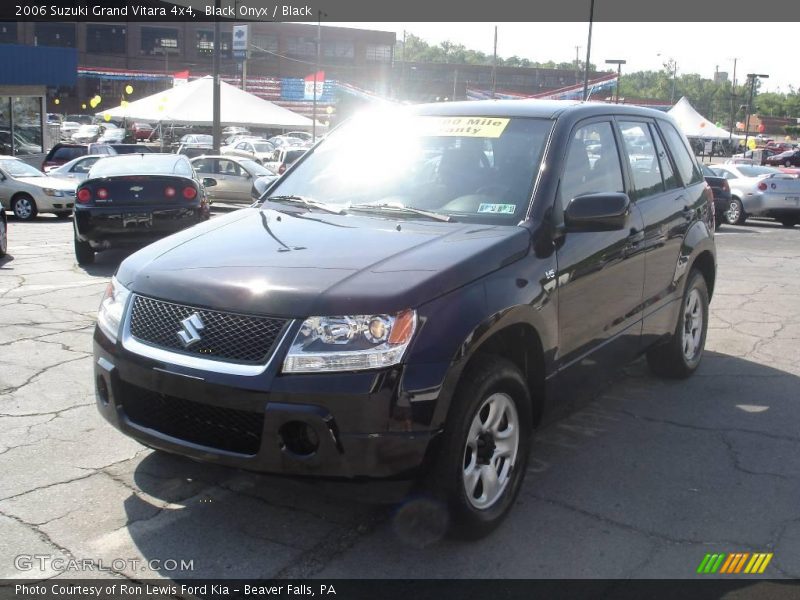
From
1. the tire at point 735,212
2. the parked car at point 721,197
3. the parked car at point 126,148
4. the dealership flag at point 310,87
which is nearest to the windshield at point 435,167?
the parked car at point 721,197

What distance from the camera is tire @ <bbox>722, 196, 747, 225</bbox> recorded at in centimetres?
2131

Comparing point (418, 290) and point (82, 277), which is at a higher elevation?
point (418, 290)

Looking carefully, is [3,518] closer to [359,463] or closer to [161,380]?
[161,380]

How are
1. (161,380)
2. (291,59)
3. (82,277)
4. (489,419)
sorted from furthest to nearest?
(291,59)
(82,277)
(489,419)
(161,380)

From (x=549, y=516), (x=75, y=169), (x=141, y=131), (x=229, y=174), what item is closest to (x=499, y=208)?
(x=549, y=516)

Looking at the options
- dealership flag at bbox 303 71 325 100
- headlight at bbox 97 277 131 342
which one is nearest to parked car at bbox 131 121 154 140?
dealership flag at bbox 303 71 325 100

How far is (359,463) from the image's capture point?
312 centimetres

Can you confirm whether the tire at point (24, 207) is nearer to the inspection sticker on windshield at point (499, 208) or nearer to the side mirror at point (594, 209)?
the inspection sticker on windshield at point (499, 208)

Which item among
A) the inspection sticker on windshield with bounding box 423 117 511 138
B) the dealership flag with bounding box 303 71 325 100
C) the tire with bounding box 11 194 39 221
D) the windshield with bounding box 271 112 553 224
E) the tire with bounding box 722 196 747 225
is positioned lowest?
the tire with bounding box 11 194 39 221

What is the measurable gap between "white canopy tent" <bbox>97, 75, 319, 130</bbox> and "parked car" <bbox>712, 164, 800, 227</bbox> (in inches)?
634

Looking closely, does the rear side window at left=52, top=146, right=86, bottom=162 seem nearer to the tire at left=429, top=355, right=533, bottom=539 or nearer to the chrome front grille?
the chrome front grille

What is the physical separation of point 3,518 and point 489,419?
2149 mm

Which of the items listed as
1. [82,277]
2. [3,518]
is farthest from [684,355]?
[82,277]

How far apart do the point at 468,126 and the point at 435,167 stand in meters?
0.34
